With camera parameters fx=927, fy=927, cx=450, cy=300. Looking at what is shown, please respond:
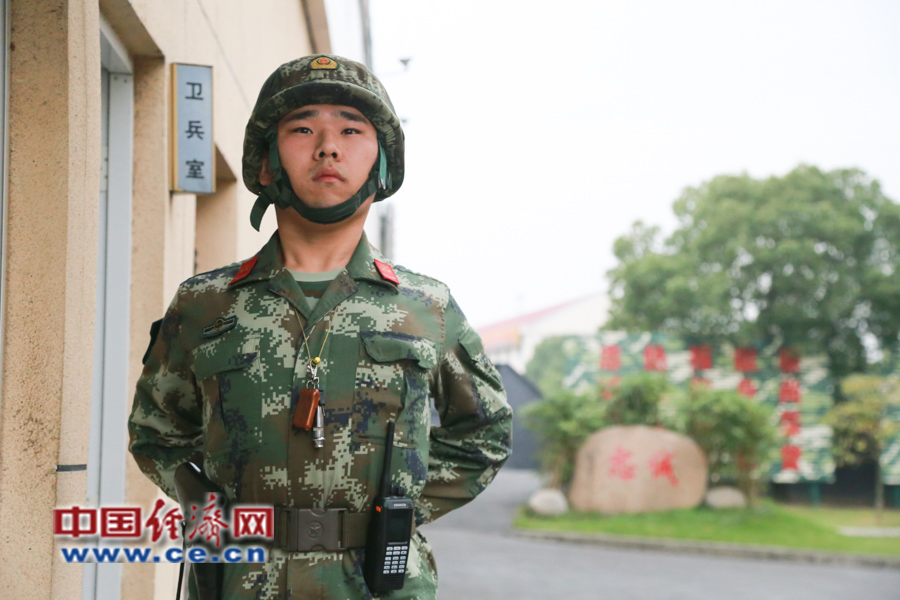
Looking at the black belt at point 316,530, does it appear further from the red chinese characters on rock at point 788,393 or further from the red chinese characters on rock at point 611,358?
the red chinese characters on rock at point 788,393

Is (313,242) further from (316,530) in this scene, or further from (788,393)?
(788,393)

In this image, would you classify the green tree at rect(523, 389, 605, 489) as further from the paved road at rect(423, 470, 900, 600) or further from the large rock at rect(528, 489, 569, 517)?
the paved road at rect(423, 470, 900, 600)

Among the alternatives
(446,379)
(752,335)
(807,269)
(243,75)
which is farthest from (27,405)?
(807,269)

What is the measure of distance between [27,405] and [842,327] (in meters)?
18.6

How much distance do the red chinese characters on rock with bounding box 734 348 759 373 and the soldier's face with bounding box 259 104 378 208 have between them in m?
16.7

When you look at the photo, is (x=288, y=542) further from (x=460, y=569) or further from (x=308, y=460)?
(x=460, y=569)

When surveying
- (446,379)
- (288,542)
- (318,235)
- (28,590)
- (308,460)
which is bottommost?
(28,590)

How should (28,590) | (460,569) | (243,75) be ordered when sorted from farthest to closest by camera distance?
(460,569) < (243,75) < (28,590)

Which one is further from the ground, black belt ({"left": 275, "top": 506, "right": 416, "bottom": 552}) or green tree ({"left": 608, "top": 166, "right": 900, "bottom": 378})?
green tree ({"left": 608, "top": 166, "right": 900, "bottom": 378})

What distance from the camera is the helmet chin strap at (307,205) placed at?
1.90m

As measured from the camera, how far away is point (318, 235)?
196cm

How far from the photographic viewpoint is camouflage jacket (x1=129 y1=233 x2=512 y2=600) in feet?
5.81

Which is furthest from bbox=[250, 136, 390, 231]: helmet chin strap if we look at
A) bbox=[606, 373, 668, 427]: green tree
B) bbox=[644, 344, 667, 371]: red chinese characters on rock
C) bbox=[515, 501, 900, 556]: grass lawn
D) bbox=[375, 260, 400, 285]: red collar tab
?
bbox=[644, 344, 667, 371]: red chinese characters on rock

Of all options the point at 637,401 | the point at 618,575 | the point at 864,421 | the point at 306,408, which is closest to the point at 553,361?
the point at 864,421
